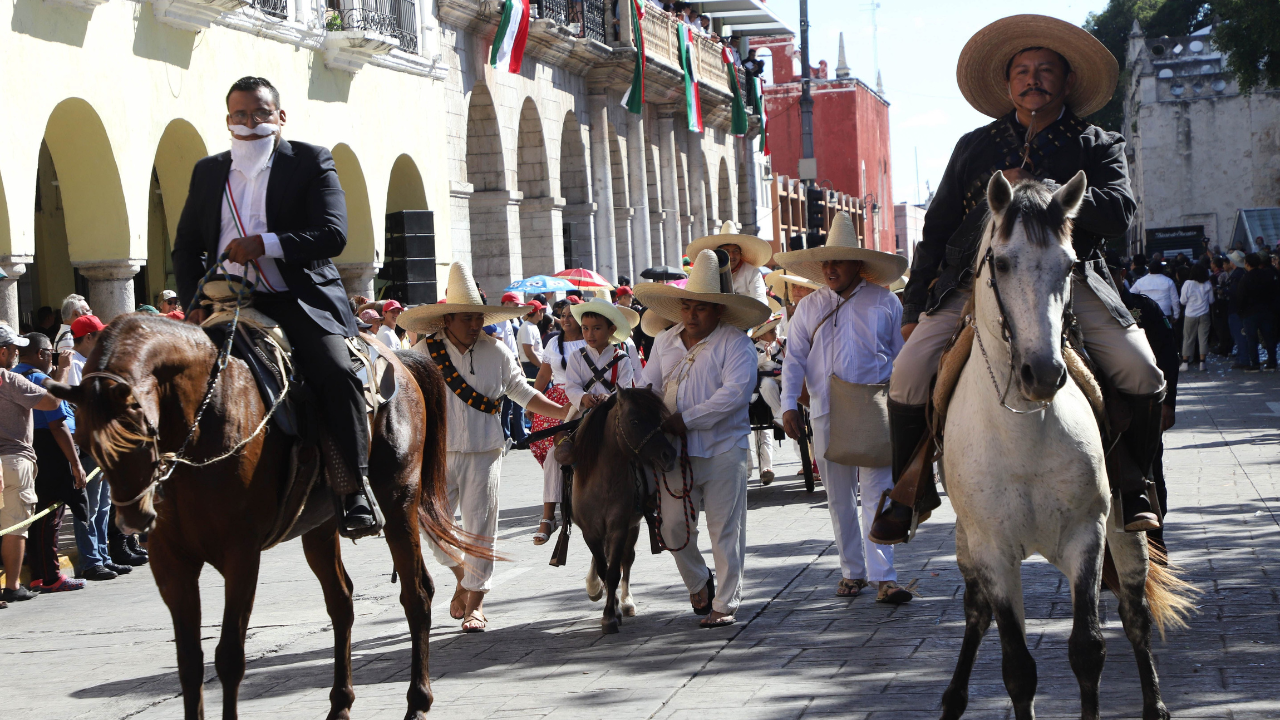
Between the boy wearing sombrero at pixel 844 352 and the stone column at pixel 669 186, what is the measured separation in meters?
30.2

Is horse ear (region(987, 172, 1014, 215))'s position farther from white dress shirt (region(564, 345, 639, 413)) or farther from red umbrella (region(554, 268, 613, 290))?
red umbrella (region(554, 268, 613, 290))

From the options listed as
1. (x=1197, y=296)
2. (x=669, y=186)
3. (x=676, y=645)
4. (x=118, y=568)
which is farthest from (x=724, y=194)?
(x=676, y=645)

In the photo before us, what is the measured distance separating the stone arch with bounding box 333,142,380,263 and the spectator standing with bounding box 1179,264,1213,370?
14.3m

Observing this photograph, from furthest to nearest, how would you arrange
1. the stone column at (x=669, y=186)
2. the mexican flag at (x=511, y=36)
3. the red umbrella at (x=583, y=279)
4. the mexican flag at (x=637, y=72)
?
the stone column at (x=669, y=186) → the mexican flag at (x=637, y=72) → the red umbrella at (x=583, y=279) → the mexican flag at (x=511, y=36)

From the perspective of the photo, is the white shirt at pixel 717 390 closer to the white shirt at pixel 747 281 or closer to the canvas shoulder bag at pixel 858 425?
the canvas shoulder bag at pixel 858 425

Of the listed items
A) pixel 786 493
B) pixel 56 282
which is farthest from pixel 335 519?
pixel 56 282

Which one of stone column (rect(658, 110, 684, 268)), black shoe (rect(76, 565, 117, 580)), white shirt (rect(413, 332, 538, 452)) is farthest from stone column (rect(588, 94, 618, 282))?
white shirt (rect(413, 332, 538, 452))

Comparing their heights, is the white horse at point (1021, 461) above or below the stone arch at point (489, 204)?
below

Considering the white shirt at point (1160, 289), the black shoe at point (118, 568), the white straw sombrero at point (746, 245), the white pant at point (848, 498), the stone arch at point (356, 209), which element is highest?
the stone arch at point (356, 209)

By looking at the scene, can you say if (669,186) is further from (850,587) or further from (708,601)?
(708,601)

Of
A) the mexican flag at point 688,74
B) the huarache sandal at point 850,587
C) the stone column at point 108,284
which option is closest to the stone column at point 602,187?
the mexican flag at point 688,74

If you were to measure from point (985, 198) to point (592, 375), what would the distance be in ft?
15.7

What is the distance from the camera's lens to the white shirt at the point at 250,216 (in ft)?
20.6

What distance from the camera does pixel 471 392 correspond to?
873 centimetres
